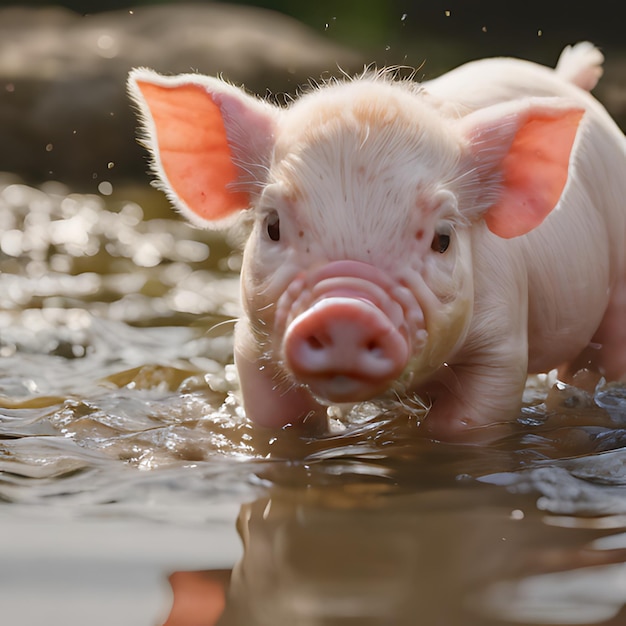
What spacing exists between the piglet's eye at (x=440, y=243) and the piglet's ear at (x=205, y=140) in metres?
0.45

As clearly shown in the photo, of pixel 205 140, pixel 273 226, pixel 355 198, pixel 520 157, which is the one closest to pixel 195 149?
pixel 205 140

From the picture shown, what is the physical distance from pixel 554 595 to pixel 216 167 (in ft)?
4.54

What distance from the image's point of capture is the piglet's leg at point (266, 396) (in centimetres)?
257

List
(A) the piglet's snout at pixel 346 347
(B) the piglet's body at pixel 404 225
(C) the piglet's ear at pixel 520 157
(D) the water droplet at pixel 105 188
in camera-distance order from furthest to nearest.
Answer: (D) the water droplet at pixel 105 188
(C) the piglet's ear at pixel 520 157
(B) the piglet's body at pixel 404 225
(A) the piglet's snout at pixel 346 347

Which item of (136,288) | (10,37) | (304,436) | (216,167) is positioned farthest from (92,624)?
(10,37)

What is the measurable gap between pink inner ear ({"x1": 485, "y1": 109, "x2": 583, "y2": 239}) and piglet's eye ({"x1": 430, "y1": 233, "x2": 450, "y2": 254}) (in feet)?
0.92

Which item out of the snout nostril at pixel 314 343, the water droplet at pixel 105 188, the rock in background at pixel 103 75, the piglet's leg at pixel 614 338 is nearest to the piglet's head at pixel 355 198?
the snout nostril at pixel 314 343

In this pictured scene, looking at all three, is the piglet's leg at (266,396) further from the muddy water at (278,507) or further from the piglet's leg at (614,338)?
the piglet's leg at (614,338)

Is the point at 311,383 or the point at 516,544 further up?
the point at 311,383

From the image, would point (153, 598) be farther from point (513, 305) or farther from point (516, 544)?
point (513, 305)

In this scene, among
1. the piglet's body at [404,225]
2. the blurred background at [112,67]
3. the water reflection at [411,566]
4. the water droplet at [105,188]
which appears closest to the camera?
the water reflection at [411,566]

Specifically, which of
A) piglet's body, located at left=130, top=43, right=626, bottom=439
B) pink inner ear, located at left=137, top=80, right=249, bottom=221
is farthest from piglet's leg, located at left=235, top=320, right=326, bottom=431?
pink inner ear, located at left=137, top=80, right=249, bottom=221

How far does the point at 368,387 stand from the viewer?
6.72ft

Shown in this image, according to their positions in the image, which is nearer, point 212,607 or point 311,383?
point 212,607
